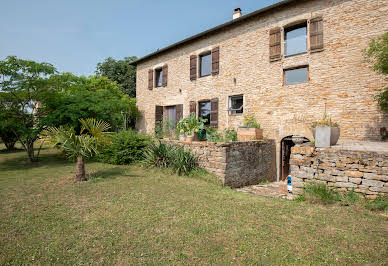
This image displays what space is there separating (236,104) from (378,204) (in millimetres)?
6778

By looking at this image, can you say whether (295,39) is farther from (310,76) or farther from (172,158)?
(172,158)

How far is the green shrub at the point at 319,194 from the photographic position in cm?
420

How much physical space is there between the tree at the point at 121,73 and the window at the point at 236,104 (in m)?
13.1

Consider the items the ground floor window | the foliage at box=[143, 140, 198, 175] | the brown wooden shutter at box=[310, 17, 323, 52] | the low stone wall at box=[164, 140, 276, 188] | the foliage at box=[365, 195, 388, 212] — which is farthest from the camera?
the ground floor window

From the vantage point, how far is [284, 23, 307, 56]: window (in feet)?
26.2

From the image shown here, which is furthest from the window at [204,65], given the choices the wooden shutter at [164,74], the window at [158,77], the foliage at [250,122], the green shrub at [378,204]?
the green shrub at [378,204]

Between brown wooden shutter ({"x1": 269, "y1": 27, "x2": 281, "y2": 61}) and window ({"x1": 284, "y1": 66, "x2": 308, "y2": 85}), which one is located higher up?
brown wooden shutter ({"x1": 269, "y1": 27, "x2": 281, "y2": 61})

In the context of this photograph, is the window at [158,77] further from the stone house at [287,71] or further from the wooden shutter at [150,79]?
the stone house at [287,71]

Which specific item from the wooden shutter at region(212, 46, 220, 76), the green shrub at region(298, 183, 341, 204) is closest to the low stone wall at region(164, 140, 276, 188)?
the green shrub at region(298, 183, 341, 204)

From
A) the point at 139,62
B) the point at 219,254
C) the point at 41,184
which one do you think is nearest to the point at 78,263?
the point at 219,254

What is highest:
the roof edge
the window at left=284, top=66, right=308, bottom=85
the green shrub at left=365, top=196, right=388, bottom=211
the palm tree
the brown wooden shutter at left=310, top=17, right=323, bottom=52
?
the roof edge

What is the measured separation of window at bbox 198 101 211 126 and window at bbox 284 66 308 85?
13.0 ft

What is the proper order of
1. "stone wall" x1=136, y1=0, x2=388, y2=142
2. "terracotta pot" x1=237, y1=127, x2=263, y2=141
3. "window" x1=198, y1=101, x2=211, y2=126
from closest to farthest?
1. "stone wall" x1=136, y1=0, x2=388, y2=142
2. "terracotta pot" x1=237, y1=127, x2=263, y2=141
3. "window" x1=198, y1=101, x2=211, y2=126

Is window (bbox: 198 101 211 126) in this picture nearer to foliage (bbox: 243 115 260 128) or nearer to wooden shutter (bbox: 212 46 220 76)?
wooden shutter (bbox: 212 46 220 76)
